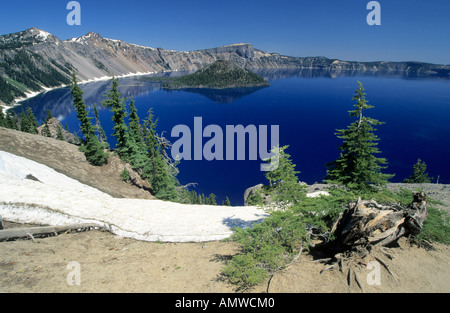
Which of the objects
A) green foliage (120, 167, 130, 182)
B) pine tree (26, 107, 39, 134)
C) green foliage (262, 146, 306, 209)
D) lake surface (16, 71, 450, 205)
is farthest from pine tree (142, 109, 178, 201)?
pine tree (26, 107, 39, 134)

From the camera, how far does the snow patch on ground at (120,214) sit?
15.0 meters

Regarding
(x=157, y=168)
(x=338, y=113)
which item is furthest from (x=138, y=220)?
(x=338, y=113)

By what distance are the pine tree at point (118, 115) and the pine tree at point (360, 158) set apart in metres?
30.3

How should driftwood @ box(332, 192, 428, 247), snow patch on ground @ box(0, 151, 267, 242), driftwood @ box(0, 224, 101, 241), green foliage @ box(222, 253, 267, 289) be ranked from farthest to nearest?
snow patch on ground @ box(0, 151, 267, 242)
driftwood @ box(0, 224, 101, 241)
driftwood @ box(332, 192, 428, 247)
green foliage @ box(222, 253, 267, 289)

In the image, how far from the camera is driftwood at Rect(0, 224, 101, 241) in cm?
1233

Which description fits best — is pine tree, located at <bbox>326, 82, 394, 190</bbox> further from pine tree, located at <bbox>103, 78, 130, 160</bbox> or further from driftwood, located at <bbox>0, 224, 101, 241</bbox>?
pine tree, located at <bbox>103, 78, 130, 160</bbox>

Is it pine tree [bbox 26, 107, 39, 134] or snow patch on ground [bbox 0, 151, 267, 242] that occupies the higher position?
pine tree [bbox 26, 107, 39, 134]

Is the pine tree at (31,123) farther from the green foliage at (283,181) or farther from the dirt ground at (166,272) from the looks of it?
the green foliage at (283,181)

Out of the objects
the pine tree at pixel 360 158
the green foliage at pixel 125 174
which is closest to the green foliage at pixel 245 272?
the pine tree at pixel 360 158

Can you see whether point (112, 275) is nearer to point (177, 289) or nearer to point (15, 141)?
point (177, 289)

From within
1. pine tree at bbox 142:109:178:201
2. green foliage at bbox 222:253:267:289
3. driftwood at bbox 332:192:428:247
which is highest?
driftwood at bbox 332:192:428:247

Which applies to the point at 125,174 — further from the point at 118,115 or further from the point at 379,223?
the point at 379,223

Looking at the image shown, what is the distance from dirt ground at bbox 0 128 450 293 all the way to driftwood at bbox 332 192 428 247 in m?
0.64
